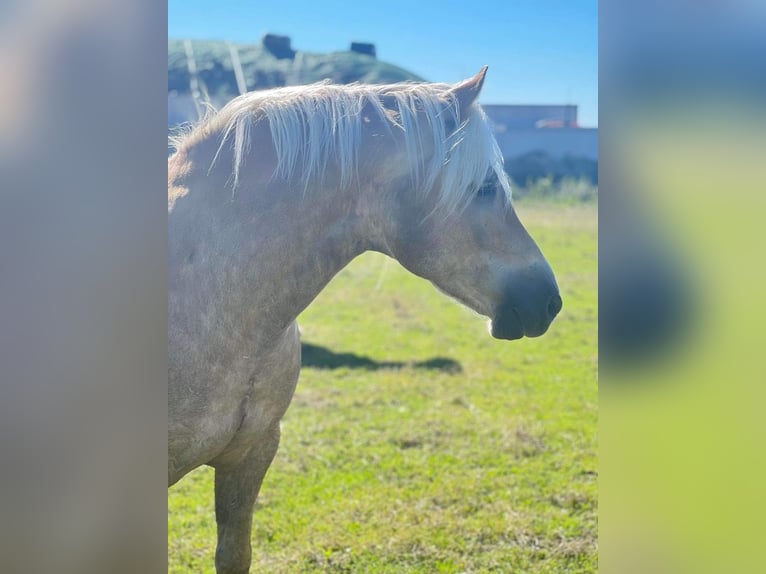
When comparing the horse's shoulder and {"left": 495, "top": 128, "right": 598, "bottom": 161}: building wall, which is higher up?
the horse's shoulder

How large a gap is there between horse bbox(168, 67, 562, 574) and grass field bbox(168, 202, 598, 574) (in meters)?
0.33

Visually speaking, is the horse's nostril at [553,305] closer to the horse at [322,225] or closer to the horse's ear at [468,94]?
the horse at [322,225]

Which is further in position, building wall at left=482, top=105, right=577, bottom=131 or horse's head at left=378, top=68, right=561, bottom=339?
building wall at left=482, top=105, right=577, bottom=131

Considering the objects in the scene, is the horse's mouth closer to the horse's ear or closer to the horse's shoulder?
the horse's ear

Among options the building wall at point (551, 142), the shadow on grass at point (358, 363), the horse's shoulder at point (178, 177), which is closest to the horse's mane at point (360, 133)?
the horse's shoulder at point (178, 177)

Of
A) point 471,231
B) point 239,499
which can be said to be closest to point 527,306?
point 471,231

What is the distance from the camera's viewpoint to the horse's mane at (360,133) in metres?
1.50

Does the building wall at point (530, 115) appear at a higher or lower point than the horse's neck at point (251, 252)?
lower

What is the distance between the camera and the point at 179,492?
3.44 metres

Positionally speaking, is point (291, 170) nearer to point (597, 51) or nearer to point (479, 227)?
point (479, 227)

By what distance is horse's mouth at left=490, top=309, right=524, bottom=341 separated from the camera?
60.4 inches

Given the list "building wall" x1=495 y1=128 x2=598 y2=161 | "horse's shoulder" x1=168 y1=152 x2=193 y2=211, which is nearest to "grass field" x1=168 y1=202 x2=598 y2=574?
"horse's shoulder" x1=168 y1=152 x2=193 y2=211

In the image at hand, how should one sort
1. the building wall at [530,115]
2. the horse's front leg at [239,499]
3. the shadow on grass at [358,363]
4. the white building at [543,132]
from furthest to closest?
the white building at [543,132] → the building wall at [530,115] → the shadow on grass at [358,363] → the horse's front leg at [239,499]

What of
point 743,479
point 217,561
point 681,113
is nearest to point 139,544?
point 743,479
